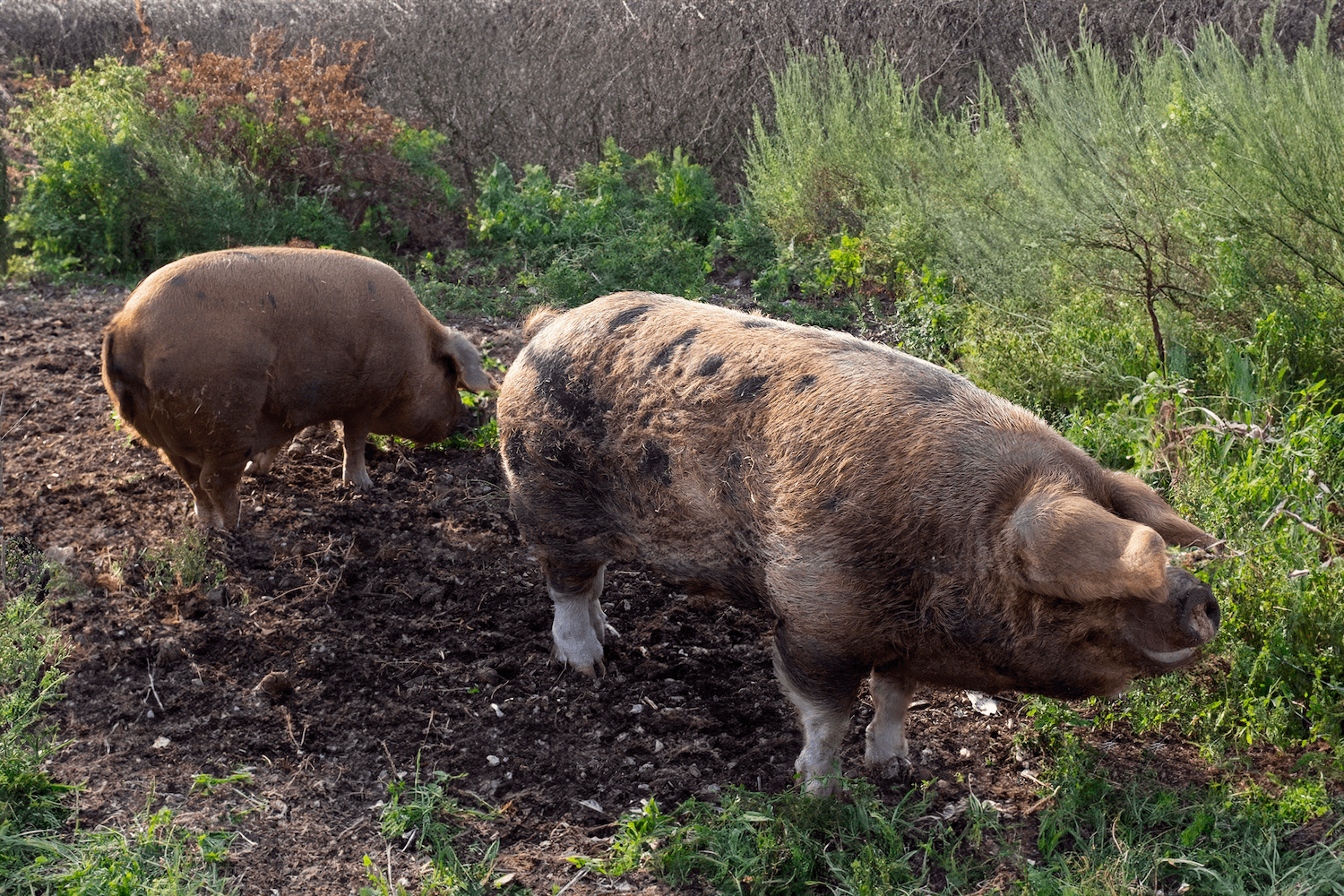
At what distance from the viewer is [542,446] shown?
11.2 feet

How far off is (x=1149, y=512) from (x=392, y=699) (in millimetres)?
2540

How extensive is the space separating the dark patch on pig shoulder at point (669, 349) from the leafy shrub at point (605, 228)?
4171mm

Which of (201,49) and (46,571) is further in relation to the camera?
(201,49)

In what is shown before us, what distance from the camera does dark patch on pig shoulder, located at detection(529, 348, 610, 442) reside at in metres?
3.28

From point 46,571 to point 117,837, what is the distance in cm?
171

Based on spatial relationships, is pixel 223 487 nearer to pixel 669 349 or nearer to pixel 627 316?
pixel 627 316

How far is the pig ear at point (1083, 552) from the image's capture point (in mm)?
2193

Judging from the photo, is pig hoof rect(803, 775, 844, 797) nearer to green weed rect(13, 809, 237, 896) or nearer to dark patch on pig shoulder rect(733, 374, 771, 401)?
dark patch on pig shoulder rect(733, 374, 771, 401)

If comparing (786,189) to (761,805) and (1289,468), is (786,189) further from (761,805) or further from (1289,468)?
(761,805)

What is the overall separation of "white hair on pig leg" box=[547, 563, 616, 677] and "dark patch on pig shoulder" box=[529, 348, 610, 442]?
0.66 metres


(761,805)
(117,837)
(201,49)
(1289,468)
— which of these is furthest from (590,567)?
(201,49)

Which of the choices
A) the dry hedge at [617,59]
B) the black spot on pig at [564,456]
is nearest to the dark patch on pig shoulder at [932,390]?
the black spot on pig at [564,456]

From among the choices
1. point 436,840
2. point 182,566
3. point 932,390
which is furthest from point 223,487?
point 932,390

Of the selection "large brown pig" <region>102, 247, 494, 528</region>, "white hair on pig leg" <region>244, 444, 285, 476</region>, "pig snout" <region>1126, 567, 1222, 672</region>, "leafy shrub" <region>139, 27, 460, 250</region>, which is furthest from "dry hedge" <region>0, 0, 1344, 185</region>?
"pig snout" <region>1126, 567, 1222, 672</region>
